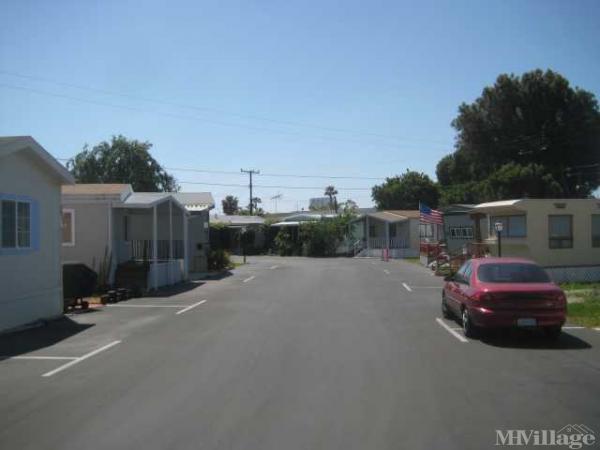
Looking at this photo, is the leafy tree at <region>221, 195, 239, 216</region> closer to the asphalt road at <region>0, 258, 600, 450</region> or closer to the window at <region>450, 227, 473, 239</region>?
the window at <region>450, 227, 473, 239</region>

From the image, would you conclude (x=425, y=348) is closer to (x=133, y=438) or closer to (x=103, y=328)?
(x=133, y=438)

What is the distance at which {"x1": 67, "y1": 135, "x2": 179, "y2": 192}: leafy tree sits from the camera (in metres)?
51.8

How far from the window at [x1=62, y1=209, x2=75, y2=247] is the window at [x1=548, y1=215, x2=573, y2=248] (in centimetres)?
1841

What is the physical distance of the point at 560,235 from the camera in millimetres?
23438

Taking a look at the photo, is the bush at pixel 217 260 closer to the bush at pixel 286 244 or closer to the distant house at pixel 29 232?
the distant house at pixel 29 232

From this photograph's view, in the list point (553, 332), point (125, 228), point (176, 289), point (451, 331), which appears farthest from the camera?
point (125, 228)

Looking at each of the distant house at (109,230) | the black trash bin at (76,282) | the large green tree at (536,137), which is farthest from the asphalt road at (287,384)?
the large green tree at (536,137)

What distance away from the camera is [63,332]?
12.0m

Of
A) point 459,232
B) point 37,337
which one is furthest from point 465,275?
point 459,232

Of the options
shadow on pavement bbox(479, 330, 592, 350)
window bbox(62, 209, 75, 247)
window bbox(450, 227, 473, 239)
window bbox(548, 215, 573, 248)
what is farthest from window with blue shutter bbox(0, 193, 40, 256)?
window bbox(450, 227, 473, 239)

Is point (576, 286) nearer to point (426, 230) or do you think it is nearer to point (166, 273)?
point (166, 273)

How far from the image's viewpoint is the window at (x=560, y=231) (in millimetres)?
23328

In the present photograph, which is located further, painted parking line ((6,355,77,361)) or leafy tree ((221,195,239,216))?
leafy tree ((221,195,239,216))

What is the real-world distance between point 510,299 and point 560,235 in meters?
15.1
